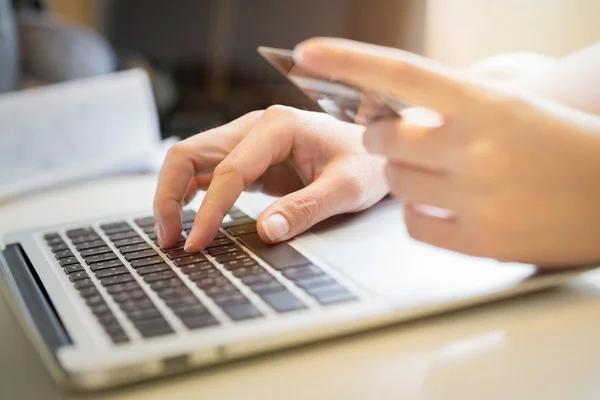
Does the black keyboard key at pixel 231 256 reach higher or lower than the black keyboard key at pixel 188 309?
lower

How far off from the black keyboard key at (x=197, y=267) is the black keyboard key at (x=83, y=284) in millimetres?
63

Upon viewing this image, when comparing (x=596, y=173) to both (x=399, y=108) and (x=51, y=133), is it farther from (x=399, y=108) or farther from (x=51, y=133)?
(x=51, y=133)

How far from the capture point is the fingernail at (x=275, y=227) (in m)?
0.52

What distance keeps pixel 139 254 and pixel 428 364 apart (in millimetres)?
250

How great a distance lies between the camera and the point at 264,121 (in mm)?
599

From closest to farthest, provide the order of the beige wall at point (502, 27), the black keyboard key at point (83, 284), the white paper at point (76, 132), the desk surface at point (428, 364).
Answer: the desk surface at point (428, 364), the black keyboard key at point (83, 284), the white paper at point (76, 132), the beige wall at point (502, 27)

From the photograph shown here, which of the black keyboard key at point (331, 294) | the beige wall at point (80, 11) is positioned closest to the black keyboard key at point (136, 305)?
the black keyboard key at point (331, 294)

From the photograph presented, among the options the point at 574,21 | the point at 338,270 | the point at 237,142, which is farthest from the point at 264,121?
the point at 574,21

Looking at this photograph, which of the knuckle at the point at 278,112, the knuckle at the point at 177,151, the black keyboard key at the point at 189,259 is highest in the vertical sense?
the knuckle at the point at 278,112

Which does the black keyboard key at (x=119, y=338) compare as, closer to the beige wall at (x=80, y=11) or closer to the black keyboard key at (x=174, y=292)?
the black keyboard key at (x=174, y=292)

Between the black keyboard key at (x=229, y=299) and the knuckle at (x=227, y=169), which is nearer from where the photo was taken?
the black keyboard key at (x=229, y=299)

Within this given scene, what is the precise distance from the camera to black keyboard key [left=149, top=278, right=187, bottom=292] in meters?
0.44

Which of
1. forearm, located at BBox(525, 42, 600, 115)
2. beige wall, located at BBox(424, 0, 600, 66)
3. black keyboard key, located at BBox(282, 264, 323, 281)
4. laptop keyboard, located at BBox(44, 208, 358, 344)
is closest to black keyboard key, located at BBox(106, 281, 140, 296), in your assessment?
laptop keyboard, located at BBox(44, 208, 358, 344)

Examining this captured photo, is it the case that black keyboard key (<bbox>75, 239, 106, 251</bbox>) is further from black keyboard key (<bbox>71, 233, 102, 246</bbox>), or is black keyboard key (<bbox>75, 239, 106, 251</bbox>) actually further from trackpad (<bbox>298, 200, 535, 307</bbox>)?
trackpad (<bbox>298, 200, 535, 307</bbox>)
